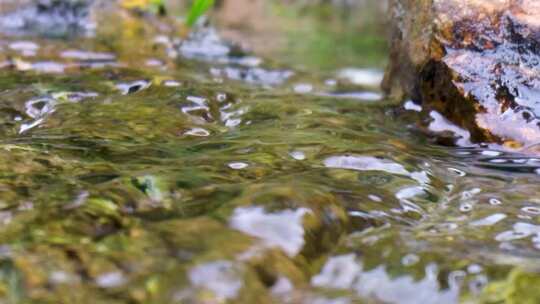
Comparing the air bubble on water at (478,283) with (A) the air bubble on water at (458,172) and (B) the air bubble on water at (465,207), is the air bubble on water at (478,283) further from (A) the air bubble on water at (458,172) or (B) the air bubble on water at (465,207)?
(A) the air bubble on water at (458,172)

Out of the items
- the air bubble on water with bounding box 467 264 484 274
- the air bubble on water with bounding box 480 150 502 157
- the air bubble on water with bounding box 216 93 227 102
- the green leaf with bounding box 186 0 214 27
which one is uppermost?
the green leaf with bounding box 186 0 214 27

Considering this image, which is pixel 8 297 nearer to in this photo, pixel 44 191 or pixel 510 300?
pixel 44 191

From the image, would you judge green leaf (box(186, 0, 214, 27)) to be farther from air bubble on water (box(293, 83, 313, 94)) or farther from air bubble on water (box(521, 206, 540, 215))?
air bubble on water (box(521, 206, 540, 215))

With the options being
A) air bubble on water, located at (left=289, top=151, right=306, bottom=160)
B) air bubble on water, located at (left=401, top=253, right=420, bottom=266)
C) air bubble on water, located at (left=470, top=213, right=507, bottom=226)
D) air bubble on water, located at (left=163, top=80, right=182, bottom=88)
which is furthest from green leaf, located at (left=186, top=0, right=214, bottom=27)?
air bubble on water, located at (left=401, top=253, right=420, bottom=266)

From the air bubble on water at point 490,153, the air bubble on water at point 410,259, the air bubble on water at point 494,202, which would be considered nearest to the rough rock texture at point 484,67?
the air bubble on water at point 490,153

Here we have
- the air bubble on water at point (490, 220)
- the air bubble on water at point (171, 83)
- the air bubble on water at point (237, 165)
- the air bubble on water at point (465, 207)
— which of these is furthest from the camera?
the air bubble on water at point (171, 83)

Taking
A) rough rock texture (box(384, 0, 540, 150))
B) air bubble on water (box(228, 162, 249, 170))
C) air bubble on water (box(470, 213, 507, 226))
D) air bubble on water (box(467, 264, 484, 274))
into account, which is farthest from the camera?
rough rock texture (box(384, 0, 540, 150))
